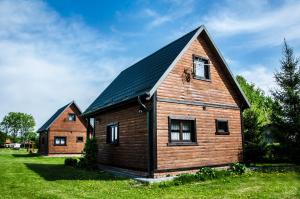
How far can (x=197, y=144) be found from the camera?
14.5 meters

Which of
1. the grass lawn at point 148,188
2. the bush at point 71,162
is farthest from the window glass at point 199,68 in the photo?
the bush at point 71,162

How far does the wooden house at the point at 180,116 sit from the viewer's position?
13.3m

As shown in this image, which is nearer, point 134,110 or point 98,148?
point 134,110

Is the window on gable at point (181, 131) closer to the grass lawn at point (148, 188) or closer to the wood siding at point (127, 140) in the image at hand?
the wood siding at point (127, 140)

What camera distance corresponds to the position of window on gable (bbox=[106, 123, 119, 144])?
16.6m

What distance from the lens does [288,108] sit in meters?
20.5

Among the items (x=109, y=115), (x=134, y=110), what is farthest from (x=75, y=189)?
(x=109, y=115)

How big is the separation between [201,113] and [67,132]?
2602 centimetres

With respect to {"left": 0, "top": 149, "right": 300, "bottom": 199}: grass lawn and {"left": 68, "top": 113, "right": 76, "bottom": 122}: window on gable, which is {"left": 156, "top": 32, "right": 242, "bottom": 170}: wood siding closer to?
{"left": 0, "top": 149, "right": 300, "bottom": 199}: grass lawn

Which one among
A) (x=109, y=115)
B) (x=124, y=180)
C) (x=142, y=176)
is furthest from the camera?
(x=109, y=115)

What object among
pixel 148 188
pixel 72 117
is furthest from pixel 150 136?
pixel 72 117

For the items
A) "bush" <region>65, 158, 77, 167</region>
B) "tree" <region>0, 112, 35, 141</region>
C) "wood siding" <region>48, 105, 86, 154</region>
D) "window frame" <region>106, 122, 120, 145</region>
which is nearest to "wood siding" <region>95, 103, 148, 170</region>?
"window frame" <region>106, 122, 120, 145</region>

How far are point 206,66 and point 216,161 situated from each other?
17.6ft

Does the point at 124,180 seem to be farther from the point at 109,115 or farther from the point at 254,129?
the point at 254,129
